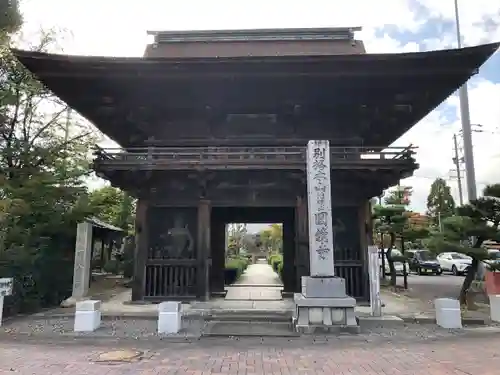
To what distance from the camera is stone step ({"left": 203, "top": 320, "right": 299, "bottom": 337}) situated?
780 cm

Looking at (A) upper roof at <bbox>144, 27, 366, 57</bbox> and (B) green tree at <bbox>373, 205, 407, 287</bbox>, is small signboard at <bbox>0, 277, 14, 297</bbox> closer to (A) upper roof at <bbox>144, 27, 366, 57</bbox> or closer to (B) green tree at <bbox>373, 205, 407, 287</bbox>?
(A) upper roof at <bbox>144, 27, 366, 57</bbox>

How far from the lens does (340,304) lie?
25.9 feet

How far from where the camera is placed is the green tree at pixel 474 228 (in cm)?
1015

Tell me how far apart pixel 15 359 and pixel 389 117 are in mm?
10287

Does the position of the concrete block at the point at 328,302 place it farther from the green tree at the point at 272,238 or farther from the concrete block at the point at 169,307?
the green tree at the point at 272,238

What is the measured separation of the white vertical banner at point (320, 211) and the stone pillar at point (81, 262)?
7004 mm

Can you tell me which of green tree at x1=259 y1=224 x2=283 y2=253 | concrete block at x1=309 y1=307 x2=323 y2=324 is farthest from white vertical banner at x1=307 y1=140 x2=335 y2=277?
green tree at x1=259 y1=224 x2=283 y2=253

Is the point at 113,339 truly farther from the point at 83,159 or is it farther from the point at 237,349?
the point at 83,159

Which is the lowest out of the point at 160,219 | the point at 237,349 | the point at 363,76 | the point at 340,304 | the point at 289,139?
the point at 237,349

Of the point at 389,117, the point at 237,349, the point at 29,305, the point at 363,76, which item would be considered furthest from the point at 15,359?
the point at 389,117

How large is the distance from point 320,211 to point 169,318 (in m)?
3.90

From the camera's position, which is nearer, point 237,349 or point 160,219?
point 237,349

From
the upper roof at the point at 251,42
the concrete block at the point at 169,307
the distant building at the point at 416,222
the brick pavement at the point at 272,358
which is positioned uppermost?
the upper roof at the point at 251,42

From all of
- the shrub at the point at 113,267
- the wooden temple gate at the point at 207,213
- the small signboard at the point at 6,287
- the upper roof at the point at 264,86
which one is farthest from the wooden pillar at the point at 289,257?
the shrub at the point at 113,267
